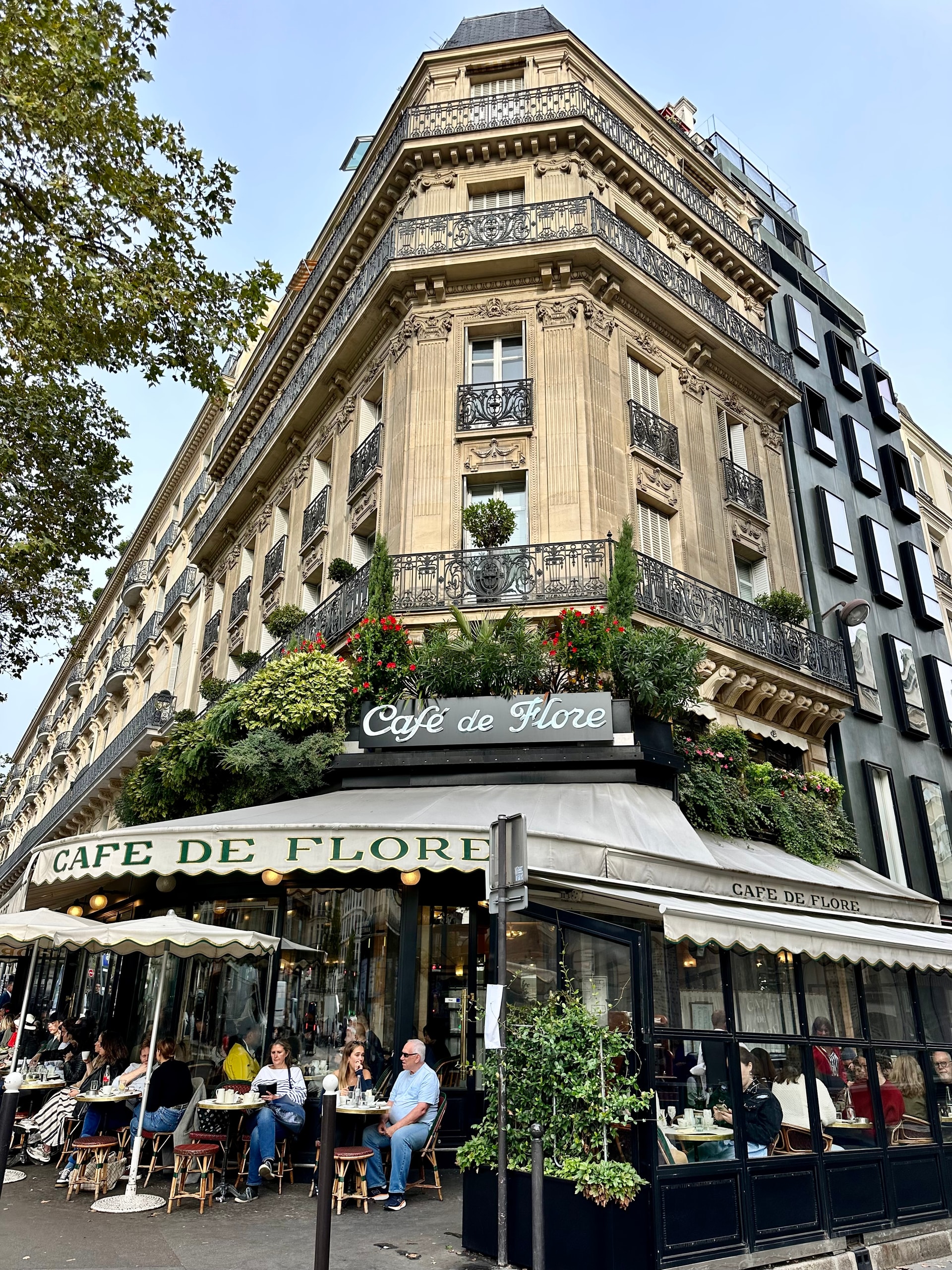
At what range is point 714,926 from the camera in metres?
6.09

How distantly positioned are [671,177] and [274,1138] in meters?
17.7

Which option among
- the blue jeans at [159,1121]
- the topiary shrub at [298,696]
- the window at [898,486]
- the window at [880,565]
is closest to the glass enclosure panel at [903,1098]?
the blue jeans at [159,1121]

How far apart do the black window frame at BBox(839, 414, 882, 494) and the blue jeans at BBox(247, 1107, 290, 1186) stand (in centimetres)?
1681

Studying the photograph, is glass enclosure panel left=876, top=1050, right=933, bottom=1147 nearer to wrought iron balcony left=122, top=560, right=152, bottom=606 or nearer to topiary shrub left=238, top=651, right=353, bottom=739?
topiary shrub left=238, top=651, right=353, bottom=739

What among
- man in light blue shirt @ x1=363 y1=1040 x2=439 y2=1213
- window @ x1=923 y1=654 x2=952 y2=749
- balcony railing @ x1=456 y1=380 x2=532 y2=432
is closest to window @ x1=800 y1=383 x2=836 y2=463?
window @ x1=923 y1=654 x2=952 y2=749

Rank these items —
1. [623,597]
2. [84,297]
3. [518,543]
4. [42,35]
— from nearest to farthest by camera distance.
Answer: [42,35]
[84,297]
[623,597]
[518,543]

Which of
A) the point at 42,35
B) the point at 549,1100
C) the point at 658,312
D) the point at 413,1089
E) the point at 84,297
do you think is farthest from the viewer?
the point at 658,312

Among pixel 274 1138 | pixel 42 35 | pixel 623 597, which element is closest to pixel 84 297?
pixel 42 35

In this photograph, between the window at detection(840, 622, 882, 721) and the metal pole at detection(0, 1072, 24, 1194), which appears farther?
the window at detection(840, 622, 882, 721)

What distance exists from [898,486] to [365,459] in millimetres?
12816

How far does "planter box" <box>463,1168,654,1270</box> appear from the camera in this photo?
5.24 meters

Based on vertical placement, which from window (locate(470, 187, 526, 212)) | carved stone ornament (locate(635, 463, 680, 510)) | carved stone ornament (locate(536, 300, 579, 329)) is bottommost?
carved stone ornament (locate(635, 463, 680, 510))

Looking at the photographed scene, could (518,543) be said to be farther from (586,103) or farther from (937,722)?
(937,722)

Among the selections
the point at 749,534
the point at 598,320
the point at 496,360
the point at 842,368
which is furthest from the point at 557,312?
the point at 842,368
